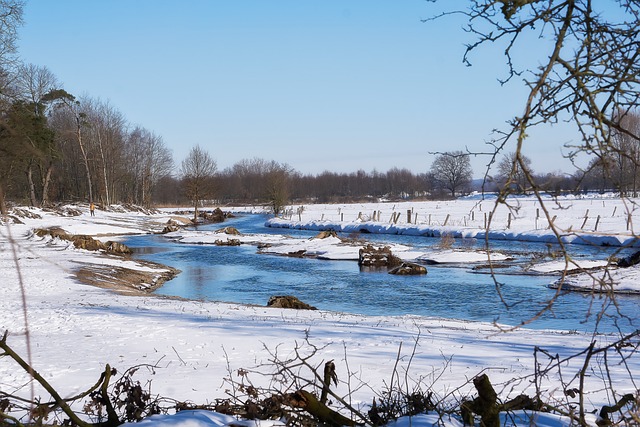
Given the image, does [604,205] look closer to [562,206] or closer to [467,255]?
[467,255]

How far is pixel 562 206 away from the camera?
6.95 ft

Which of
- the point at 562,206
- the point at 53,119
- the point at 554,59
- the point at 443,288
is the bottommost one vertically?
the point at 443,288

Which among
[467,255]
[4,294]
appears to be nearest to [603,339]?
[4,294]

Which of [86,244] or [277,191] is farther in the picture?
[277,191]

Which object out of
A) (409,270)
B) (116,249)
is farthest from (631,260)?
(116,249)

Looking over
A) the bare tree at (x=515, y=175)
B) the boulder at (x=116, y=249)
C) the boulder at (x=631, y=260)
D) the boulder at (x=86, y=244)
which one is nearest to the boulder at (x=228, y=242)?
the boulder at (x=116, y=249)

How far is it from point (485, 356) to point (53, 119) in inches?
3006

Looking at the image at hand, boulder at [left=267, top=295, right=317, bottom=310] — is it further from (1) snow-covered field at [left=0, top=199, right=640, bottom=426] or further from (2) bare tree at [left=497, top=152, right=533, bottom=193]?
(2) bare tree at [left=497, top=152, right=533, bottom=193]

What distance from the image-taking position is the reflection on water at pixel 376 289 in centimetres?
1605

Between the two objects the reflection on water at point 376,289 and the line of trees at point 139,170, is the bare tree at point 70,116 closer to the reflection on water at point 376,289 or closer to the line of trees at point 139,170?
the line of trees at point 139,170

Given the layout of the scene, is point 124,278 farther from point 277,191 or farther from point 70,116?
point 70,116

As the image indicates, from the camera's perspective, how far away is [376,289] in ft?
67.9

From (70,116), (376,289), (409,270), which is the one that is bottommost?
(376,289)

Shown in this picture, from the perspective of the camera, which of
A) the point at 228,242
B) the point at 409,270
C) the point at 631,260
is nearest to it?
the point at 631,260
